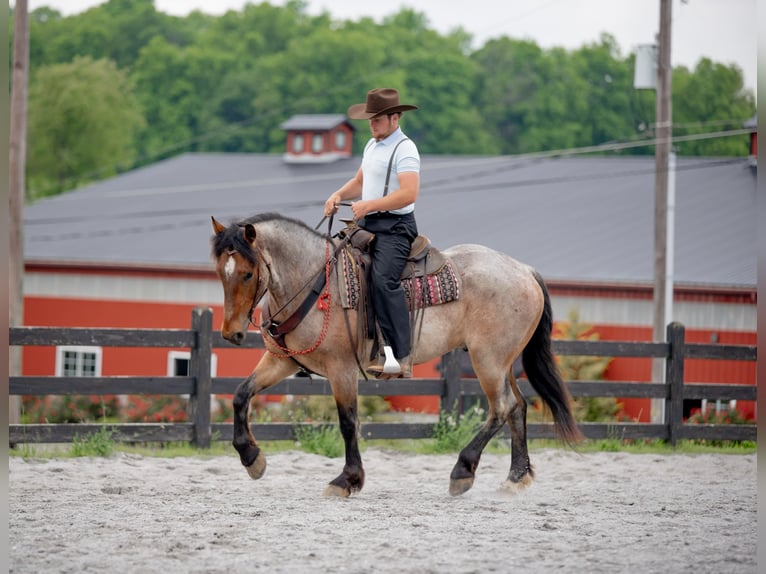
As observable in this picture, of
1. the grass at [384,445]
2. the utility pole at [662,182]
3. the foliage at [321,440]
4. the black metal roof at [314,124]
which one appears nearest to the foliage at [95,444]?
the grass at [384,445]

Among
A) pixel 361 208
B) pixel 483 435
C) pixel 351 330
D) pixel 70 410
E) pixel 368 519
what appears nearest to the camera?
pixel 368 519

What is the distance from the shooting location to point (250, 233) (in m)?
7.50

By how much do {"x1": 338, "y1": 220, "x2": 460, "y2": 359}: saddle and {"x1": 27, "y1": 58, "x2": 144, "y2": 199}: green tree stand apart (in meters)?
48.2

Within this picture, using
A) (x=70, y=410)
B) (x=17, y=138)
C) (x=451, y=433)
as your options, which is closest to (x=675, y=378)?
(x=451, y=433)

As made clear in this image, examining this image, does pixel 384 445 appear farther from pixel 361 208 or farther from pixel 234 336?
pixel 234 336

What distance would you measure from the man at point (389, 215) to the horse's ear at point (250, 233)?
28.3 inches

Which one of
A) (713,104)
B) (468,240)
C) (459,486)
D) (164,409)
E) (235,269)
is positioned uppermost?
(713,104)

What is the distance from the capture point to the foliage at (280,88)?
5625 cm

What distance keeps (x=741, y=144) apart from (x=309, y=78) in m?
24.5

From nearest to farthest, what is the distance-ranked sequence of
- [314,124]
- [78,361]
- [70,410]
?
[70,410] → [78,361] → [314,124]

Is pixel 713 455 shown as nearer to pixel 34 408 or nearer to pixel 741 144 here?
pixel 34 408

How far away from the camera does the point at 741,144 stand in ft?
150

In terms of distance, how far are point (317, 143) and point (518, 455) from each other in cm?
2983

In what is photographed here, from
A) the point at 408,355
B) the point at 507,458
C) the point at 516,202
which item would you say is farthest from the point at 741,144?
the point at 408,355
